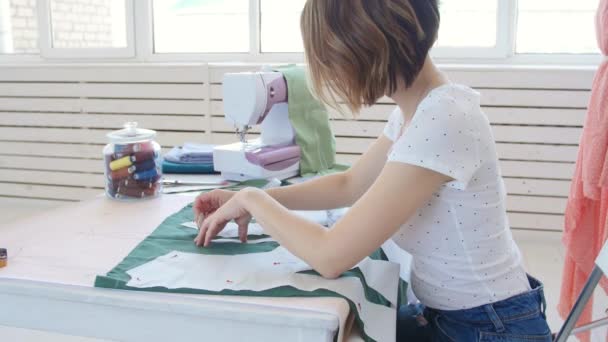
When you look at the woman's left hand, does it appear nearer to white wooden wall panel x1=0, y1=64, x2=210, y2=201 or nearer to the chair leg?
the chair leg

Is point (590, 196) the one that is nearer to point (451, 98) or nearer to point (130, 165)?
point (451, 98)

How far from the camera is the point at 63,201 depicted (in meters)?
4.07

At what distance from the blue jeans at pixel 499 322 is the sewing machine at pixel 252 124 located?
27.4 inches

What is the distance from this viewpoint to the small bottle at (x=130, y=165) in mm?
1448

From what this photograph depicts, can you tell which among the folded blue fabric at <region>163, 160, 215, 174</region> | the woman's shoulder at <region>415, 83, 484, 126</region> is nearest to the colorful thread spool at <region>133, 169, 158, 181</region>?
the folded blue fabric at <region>163, 160, 215, 174</region>

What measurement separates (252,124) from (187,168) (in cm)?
24

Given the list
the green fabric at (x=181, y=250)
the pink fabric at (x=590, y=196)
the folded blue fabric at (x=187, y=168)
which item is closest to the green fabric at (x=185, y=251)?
the green fabric at (x=181, y=250)

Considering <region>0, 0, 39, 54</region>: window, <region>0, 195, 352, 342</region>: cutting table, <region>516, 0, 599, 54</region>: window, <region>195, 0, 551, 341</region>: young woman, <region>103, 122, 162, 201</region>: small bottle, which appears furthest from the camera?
<region>0, 0, 39, 54</region>: window

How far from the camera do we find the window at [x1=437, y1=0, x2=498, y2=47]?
3.47 m

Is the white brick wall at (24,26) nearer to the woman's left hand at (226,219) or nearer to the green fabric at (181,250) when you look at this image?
the green fabric at (181,250)

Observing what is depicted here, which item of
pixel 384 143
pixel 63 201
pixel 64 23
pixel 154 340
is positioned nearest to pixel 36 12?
pixel 64 23

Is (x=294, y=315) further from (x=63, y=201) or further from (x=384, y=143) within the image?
(x=63, y=201)

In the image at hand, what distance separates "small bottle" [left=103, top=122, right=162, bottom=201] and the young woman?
0.37 m

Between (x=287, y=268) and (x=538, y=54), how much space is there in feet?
9.46
